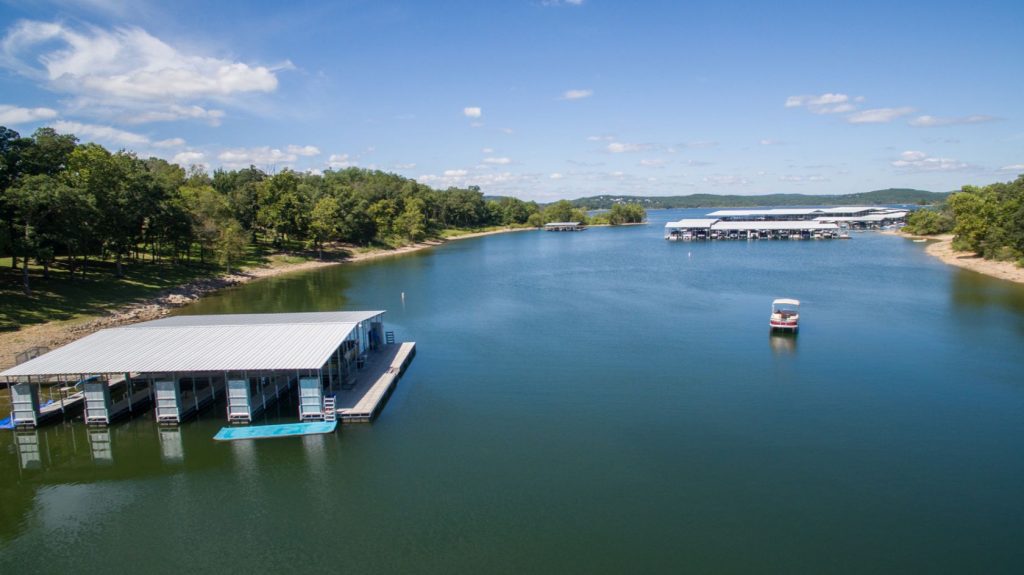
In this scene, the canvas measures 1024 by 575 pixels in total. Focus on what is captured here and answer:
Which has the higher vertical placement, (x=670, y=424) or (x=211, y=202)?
(x=211, y=202)

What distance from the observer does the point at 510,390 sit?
26.7 m

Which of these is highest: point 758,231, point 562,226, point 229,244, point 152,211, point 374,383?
point 152,211

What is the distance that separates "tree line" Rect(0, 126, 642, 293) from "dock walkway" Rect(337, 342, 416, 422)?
23.3 m

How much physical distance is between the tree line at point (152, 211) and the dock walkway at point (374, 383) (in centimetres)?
2333

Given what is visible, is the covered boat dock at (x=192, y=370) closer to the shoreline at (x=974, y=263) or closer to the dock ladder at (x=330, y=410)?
the dock ladder at (x=330, y=410)

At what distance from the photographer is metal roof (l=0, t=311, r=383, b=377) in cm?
2230

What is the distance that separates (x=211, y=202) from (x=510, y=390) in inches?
1928

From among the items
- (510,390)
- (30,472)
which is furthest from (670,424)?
(30,472)

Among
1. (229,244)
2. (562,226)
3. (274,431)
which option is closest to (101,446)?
(274,431)

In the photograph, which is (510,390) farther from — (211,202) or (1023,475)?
(211,202)

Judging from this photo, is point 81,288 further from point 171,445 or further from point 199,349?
point 171,445

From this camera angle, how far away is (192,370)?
72.5ft

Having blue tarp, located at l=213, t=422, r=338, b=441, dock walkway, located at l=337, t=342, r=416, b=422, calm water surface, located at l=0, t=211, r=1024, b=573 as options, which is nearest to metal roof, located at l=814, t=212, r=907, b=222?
calm water surface, located at l=0, t=211, r=1024, b=573

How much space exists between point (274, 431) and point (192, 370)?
378 centimetres
